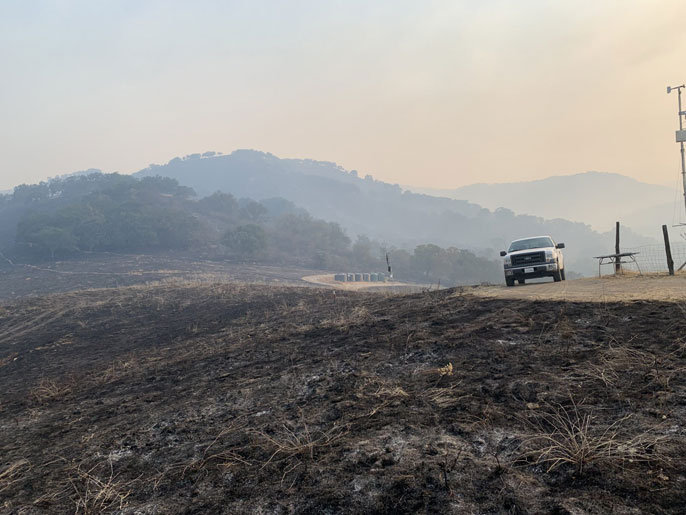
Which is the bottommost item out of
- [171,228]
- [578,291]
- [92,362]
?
[92,362]

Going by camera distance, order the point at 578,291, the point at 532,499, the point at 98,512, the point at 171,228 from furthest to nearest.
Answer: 1. the point at 171,228
2. the point at 578,291
3. the point at 98,512
4. the point at 532,499

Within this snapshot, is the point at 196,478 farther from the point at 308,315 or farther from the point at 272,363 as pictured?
the point at 308,315

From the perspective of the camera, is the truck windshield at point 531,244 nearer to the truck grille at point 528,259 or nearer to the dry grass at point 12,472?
the truck grille at point 528,259

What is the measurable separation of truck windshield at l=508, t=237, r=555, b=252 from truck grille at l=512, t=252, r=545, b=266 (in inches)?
49.0

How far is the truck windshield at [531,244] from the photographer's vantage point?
58.5 ft

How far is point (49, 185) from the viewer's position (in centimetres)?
12175

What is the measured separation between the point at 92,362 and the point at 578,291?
1479cm

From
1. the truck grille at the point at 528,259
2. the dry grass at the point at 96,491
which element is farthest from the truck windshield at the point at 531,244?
the dry grass at the point at 96,491

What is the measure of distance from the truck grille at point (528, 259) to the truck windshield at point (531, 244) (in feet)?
4.09

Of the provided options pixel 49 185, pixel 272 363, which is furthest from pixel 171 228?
pixel 272 363

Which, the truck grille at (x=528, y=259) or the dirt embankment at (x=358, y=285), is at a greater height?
the truck grille at (x=528, y=259)

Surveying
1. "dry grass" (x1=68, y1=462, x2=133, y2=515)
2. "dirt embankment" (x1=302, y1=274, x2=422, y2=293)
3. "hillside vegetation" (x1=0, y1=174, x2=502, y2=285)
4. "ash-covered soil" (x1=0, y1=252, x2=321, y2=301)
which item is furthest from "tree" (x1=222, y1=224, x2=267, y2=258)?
"dry grass" (x1=68, y1=462, x2=133, y2=515)

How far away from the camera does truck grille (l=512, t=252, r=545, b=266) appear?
16.6 metres

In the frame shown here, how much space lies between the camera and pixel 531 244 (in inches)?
715
